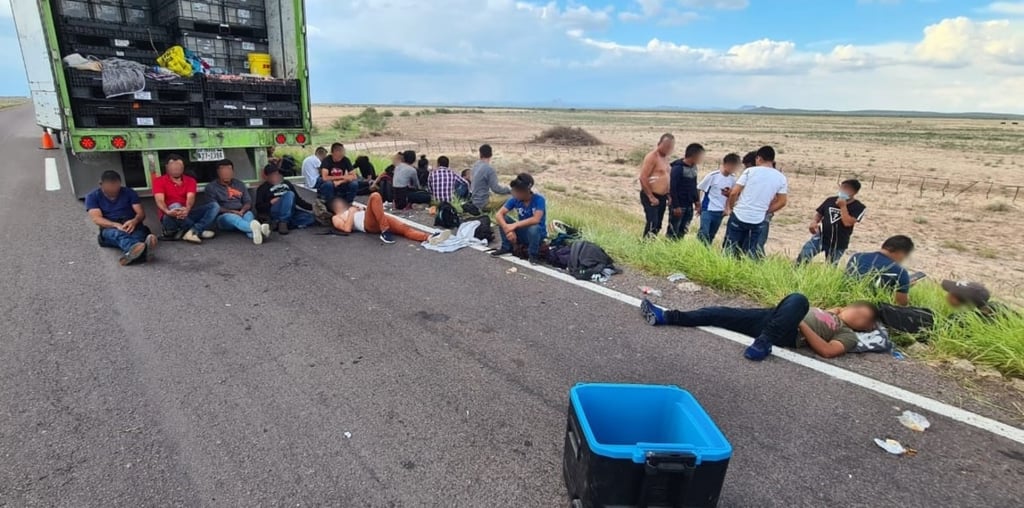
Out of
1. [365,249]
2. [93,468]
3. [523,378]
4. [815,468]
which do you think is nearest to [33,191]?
[365,249]

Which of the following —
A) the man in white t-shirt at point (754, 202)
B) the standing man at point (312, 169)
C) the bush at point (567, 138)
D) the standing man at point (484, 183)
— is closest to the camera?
the man in white t-shirt at point (754, 202)

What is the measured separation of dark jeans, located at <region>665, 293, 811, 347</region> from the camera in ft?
13.6

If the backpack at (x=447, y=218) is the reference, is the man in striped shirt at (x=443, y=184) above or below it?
above

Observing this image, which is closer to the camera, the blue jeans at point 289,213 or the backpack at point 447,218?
the blue jeans at point 289,213

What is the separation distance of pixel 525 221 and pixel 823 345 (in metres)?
3.47

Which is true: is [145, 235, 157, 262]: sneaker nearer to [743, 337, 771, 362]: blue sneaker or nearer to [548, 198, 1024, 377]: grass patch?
[548, 198, 1024, 377]: grass patch

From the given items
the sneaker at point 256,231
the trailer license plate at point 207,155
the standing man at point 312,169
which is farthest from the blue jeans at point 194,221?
the standing man at point 312,169

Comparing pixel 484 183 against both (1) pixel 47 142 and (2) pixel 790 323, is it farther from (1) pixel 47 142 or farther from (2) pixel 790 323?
(1) pixel 47 142

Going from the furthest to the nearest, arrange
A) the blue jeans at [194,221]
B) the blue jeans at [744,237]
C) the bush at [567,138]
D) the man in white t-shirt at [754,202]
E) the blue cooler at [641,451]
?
the bush at [567,138] → the blue jeans at [194,221] → the blue jeans at [744,237] → the man in white t-shirt at [754,202] → the blue cooler at [641,451]

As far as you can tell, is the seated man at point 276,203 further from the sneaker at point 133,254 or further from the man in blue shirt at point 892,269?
the man in blue shirt at point 892,269

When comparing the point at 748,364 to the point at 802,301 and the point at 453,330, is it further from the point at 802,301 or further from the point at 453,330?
the point at 453,330

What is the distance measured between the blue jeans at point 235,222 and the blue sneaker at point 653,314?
517cm

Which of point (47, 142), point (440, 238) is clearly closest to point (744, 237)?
point (440, 238)

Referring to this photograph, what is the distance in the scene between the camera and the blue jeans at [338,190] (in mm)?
9203
